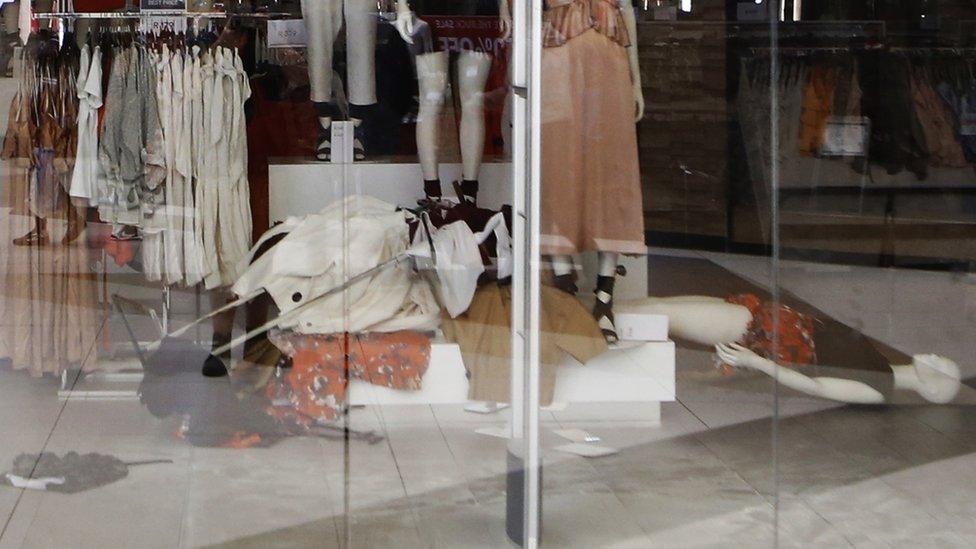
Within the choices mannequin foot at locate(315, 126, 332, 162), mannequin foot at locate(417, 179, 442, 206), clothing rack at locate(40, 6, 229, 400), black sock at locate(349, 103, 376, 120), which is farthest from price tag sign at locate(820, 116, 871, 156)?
clothing rack at locate(40, 6, 229, 400)

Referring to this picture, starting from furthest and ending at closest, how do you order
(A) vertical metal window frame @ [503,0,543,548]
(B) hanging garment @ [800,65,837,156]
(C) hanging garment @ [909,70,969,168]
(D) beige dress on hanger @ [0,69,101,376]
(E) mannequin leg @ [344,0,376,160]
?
(C) hanging garment @ [909,70,969,168] → (B) hanging garment @ [800,65,837,156] → (D) beige dress on hanger @ [0,69,101,376] → (E) mannequin leg @ [344,0,376,160] → (A) vertical metal window frame @ [503,0,543,548]

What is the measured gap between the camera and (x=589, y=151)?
11.4 ft

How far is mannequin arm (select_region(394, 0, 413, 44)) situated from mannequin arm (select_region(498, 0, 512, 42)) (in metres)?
0.26

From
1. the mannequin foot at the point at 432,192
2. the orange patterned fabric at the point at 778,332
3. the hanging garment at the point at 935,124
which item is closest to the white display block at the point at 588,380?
the orange patterned fabric at the point at 778,332

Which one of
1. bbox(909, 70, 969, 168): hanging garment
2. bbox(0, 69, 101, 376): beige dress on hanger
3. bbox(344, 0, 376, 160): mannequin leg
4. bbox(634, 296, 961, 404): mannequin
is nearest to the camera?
bbox(344, 0, 376, 160): mannequin leg

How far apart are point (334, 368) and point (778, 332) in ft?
4.42

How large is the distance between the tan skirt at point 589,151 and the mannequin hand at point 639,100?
0.01m

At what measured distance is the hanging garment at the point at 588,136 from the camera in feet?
11.0

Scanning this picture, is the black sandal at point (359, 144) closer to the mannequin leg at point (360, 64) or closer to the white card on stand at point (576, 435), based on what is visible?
the mannequin leg at point (360, 64)

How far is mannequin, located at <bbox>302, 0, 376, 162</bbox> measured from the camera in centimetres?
351

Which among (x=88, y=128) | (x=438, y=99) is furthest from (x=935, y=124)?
(x=88, y=128)

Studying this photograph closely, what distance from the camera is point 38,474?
11.4 feet

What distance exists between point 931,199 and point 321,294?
7.09ft

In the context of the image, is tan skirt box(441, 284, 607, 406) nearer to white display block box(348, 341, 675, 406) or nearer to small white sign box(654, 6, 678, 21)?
white display block box(348, 341, 675, 406)
